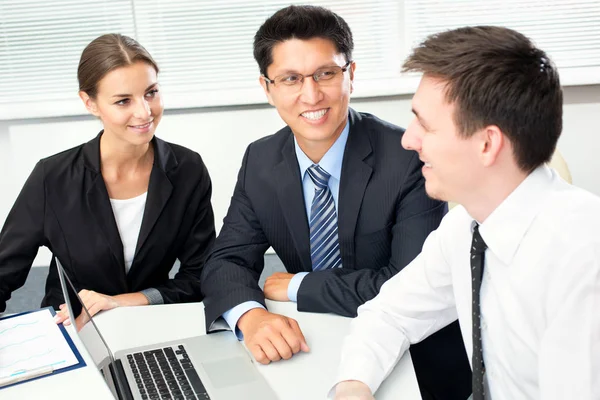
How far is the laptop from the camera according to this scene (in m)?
1.25

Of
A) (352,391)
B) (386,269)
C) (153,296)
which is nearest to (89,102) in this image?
(153,296)

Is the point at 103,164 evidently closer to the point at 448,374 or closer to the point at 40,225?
the point at 40,225

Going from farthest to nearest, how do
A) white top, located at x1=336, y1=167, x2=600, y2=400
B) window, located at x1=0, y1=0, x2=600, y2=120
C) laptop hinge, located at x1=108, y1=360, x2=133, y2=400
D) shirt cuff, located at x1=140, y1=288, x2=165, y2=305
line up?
window, located at x1=0, y1=0, x2=600, y2=120 < shirt cuff, located at x1=140, y1=288, x2=165, y2=305 < laptop hinge, located at x1=108, y1=360, x2=133, y2=400 < white top, located at x1=336, y1=167, x2=600, y2=400

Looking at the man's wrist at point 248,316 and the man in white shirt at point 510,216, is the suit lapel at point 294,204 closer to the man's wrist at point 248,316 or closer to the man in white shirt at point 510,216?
the man's wrist at point 248,316

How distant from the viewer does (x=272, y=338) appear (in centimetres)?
139

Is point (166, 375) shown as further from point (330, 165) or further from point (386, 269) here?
point (330, 165)

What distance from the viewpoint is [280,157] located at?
6.35 ft

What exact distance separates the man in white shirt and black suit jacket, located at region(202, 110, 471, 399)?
14.8 inches

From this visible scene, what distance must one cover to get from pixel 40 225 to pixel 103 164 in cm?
27

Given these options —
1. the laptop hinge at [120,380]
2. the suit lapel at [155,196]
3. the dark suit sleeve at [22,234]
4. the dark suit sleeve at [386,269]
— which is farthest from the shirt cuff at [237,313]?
the dark suit sleeve at [22,234]

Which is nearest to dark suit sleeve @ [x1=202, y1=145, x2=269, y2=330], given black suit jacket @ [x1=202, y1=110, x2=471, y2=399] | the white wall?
black suit jacket @ [x1=202, y1=110, x2=471, y2=399]

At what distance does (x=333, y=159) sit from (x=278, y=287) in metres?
0.40

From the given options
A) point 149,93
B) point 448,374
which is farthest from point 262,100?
point 448,374

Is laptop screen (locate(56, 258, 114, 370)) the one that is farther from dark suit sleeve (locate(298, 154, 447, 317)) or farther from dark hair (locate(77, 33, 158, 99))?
dark hair (locate(77, 33, 158, 99))
